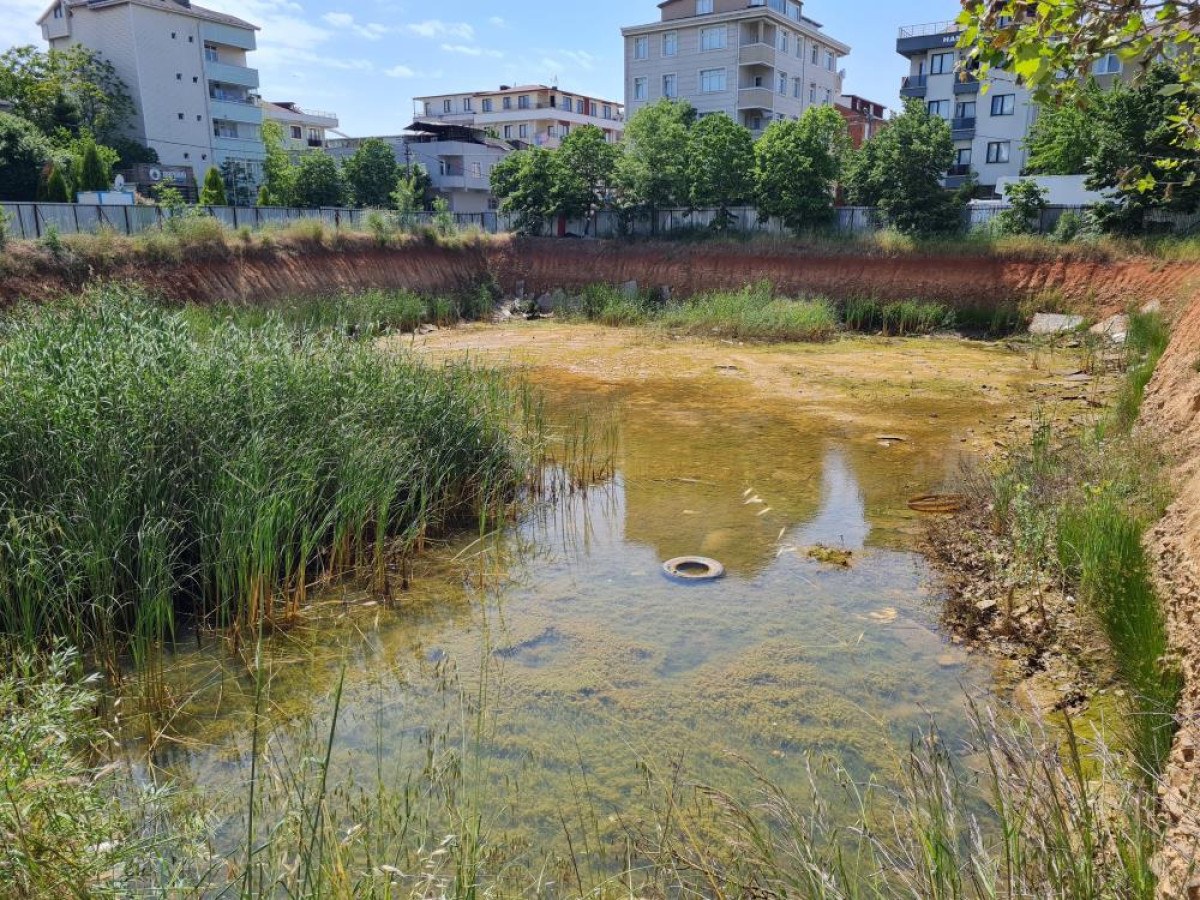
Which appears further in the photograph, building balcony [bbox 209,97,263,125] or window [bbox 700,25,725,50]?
building balcony [bbox 209,97,263,125]

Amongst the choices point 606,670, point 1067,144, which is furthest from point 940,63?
point 606,670

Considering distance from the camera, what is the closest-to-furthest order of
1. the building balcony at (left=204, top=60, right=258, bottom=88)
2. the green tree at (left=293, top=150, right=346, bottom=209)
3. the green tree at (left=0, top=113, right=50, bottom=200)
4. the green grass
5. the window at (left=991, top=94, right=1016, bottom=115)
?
1. the green grass
2. the green tree at (left=0, top=113, right=50, bottom=200)
3. the green tree at (left=293, top=150, right=346, bottom=209)
4. the window at (left=991, top=94, right=1016, bottom=115)
5. the building balcony at (left=204, top=60, right=258, bottom=88)

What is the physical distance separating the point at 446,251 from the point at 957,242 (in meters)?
16.5

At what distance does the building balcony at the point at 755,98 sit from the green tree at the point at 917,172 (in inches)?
941

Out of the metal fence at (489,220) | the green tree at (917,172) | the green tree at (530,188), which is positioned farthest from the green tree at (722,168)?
the green tree at (530,188)

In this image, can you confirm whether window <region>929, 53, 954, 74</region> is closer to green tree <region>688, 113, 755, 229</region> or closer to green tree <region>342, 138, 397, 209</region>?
green tree <region>688, 113, 755, 229</region>

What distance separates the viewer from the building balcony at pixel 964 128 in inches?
1800

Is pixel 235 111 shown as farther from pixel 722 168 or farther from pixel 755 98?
pixel 722 168

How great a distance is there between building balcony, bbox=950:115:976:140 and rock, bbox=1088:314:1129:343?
1170 inches

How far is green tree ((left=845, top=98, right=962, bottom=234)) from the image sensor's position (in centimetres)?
2539

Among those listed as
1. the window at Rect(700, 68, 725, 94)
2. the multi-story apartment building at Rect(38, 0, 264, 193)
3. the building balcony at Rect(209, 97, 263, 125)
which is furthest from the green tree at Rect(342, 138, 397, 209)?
the window at Rect(700, 68, 725, 94)

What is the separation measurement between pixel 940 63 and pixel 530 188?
29770 mm

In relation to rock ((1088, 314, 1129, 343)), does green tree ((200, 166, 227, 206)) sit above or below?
above

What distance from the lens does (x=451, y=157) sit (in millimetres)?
56656
